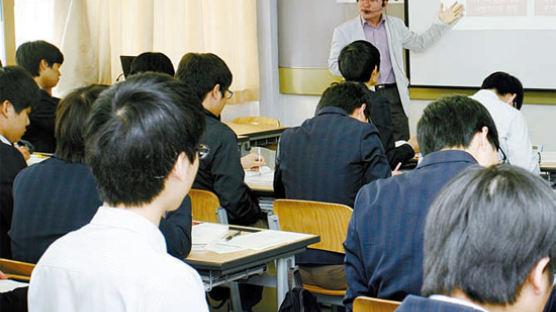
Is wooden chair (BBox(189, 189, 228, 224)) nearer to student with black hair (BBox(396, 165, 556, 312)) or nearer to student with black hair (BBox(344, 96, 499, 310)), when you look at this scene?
student with black hair (BBox(344, 96, 499, 310))

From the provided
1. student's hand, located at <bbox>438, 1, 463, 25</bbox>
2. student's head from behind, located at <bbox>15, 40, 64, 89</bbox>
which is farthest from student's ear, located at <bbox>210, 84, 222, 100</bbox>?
student's hand, located at <bbox>438, 1, 463, 25</bbox>

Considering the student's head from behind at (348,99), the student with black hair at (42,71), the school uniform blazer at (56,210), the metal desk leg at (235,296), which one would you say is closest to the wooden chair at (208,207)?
the metal desk leg at (235,296)

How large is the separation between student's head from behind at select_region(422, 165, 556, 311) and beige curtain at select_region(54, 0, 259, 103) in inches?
222

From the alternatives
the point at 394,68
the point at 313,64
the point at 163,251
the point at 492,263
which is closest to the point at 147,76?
the point at 163,251

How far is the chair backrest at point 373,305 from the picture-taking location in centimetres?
213

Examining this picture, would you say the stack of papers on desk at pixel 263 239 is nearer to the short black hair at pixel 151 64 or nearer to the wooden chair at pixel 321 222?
the wooden chair at pixel 321 222

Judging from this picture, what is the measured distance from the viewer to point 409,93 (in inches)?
275

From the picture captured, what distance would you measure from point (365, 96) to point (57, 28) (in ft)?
11.3

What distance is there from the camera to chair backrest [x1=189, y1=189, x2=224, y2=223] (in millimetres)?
3703

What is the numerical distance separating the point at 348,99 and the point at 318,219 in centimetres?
71

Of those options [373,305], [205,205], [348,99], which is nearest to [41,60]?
[205,205]

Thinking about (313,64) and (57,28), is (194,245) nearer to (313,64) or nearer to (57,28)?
A: (57,28)

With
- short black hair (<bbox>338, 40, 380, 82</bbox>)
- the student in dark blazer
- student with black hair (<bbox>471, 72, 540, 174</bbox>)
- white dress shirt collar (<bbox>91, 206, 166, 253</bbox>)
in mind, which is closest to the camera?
white dress shirt collar (<bbox>91, 206, 166, 253</bbox>)

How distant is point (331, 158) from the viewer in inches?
145
